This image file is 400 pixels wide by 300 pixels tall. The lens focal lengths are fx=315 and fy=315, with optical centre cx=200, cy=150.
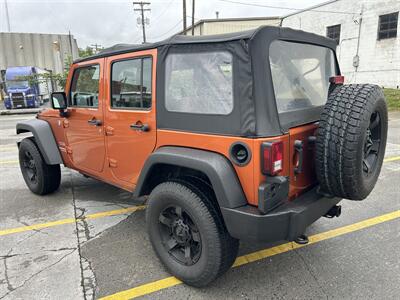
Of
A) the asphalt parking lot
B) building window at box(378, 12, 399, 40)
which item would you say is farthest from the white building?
the asphalt parking lot

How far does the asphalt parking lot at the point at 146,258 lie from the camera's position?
8.21 ft

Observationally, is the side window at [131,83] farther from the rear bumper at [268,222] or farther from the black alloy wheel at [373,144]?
the black alloy wheel at [373,144]

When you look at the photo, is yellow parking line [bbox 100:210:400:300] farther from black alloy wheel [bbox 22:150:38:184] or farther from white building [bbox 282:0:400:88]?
white building [bbox 282:0:400:88]

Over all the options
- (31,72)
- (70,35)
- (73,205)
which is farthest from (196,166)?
(70,35)

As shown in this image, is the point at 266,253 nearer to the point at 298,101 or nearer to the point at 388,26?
the point at 298,101

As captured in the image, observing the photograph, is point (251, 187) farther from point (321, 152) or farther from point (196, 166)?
point (321, 152)

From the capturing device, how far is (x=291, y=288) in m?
2.52

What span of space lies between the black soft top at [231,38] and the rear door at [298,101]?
7 centimetres

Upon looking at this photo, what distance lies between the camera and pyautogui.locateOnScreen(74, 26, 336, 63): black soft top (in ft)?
6.96

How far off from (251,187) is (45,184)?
3.43 m

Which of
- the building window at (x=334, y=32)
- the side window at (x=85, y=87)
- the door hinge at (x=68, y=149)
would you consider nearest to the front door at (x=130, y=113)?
the side window at (x=85, y=87)

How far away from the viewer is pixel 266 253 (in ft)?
9.92

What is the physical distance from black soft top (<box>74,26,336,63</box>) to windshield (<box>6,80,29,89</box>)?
2119 centimetres

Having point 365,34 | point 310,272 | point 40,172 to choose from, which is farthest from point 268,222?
point 365,34
